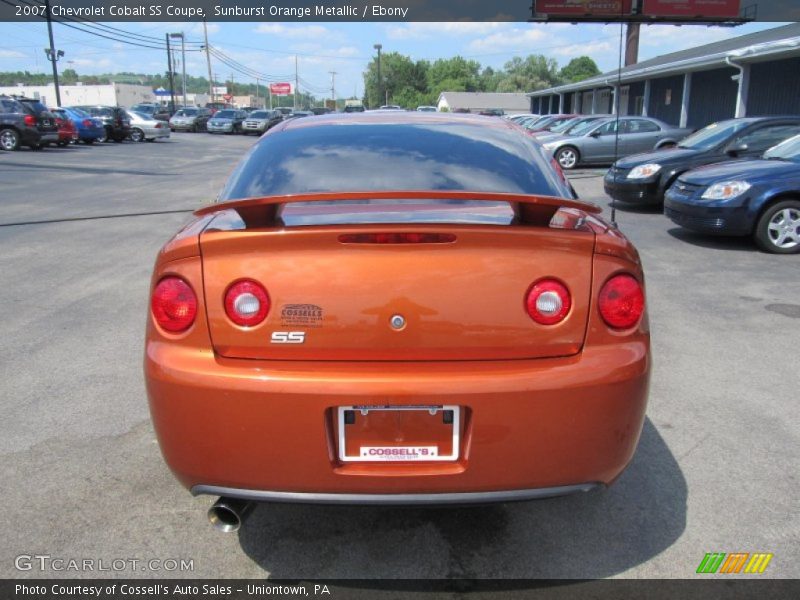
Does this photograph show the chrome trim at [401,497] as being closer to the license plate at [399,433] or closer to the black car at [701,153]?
the license plate at [399,433]

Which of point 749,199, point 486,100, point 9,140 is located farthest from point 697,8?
point 486,100

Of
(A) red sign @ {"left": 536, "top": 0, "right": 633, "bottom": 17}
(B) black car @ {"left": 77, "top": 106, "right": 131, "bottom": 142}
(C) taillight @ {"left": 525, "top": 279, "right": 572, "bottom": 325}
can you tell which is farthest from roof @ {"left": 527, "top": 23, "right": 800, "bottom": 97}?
(B) black car @ {"left": 77, "top": 106, "right": 131, "bottom": 142}

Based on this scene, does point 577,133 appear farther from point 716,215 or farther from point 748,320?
point 748,320

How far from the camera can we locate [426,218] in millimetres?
2434

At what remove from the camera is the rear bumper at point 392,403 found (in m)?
2.21

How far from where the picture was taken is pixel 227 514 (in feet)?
7.98

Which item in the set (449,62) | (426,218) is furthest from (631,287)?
(449,62)

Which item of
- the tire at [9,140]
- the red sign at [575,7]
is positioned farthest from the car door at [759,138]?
the red sign at [575,7]

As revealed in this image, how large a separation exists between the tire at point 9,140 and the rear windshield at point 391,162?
24.0m

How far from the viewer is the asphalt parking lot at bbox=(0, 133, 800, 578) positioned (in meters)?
2.66

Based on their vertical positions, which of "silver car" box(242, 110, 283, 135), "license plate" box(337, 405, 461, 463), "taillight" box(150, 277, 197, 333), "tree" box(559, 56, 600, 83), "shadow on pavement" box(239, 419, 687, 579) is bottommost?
"shadow on pavement" box(239, 419, 687, 579)

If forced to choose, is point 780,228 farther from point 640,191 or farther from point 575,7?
point 575,7

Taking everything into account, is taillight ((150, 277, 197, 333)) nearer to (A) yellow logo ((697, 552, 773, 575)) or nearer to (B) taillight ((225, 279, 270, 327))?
(B) taillight ((225, 279, 270, 327))

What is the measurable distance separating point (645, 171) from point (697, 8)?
89.1 ft
